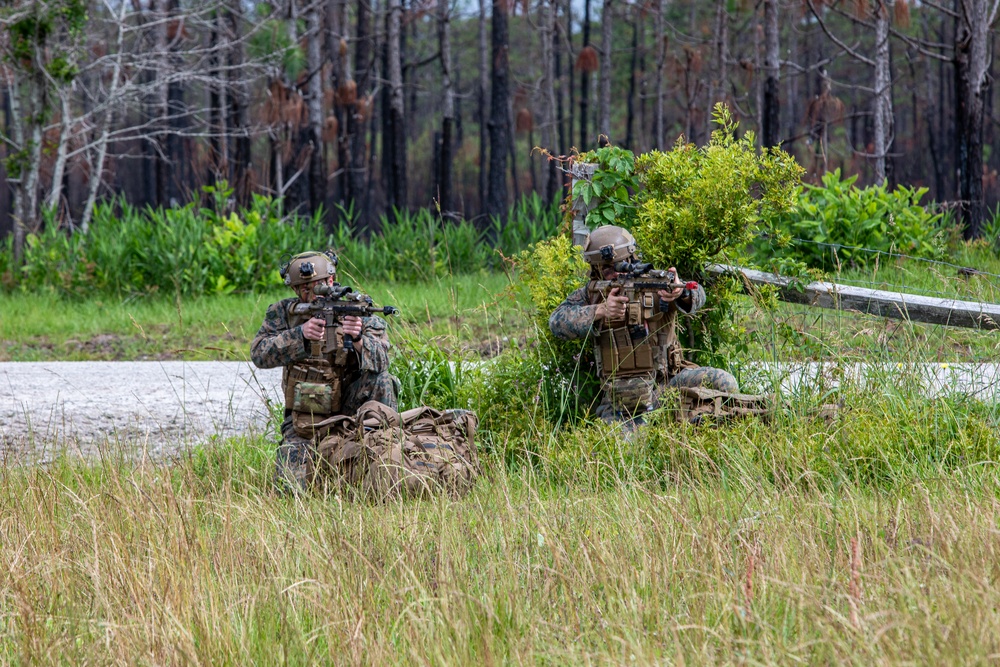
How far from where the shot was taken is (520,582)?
2896 mm

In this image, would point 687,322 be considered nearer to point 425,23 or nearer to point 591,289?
point 591,289

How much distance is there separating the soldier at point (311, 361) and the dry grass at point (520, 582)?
39.9 inches

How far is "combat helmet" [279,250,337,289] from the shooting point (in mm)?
4535

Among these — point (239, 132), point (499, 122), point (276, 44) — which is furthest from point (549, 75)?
point (239, 132)

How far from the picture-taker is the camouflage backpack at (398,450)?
4227 millimetres

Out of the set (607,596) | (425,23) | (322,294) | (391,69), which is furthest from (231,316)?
(425,23)

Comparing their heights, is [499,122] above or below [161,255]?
above

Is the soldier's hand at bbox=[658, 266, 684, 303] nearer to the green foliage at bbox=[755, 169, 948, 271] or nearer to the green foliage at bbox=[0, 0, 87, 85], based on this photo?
the green foliage at bbox=[755, 169, 948, 271]

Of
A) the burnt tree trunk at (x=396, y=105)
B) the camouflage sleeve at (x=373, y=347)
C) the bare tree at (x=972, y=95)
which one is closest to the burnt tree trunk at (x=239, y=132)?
the burnt tree trunk at (x=396, y=105)

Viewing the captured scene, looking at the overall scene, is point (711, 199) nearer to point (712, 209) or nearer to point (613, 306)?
point (712, 209)

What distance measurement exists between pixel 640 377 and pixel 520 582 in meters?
2.01

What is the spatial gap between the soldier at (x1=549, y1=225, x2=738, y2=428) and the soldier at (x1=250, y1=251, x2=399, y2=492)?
85 centimetres

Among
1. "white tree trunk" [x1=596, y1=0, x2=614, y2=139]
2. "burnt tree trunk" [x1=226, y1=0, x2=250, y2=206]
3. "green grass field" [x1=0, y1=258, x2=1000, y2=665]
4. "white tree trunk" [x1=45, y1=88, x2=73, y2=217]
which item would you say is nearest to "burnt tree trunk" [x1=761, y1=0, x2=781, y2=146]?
"white tree trunk" [x1=596, y1=0, x2=614, y2=139]

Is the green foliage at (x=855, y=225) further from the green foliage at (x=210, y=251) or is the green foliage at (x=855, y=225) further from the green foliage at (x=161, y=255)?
the green foliage at (x=161, y=255)
